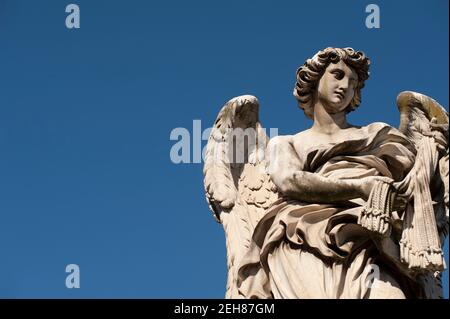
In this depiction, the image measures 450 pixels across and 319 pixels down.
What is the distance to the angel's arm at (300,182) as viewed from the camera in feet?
70.3

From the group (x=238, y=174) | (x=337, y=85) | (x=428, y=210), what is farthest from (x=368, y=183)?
(x=238, y=174)

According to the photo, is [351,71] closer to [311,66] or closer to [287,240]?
[311,66]

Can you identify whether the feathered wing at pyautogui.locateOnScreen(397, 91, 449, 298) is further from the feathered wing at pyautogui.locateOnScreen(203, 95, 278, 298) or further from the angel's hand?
the feathered wing at pyautogui.locateOnScreen(203, 95, 278, 298)

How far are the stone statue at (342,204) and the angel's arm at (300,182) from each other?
0.04ft

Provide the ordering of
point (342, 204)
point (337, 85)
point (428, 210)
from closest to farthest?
point (428, 210), point (342, 204), point (337, 85)

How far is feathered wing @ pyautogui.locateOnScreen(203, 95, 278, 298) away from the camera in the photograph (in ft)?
74.6

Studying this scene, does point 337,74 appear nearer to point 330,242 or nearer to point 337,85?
point 337,85

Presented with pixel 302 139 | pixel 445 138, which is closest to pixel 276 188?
pixel 302 139

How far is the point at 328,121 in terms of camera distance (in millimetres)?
22281

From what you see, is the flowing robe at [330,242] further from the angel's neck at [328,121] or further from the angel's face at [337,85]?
the angel's face at [337,85]

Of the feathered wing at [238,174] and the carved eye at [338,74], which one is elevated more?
the carved eye at [338,74]

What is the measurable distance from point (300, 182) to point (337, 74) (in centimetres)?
145

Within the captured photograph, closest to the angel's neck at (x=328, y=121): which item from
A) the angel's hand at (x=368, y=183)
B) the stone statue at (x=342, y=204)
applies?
the stone statue at (x=342, y=204)

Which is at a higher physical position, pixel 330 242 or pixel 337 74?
pixel 337 74
